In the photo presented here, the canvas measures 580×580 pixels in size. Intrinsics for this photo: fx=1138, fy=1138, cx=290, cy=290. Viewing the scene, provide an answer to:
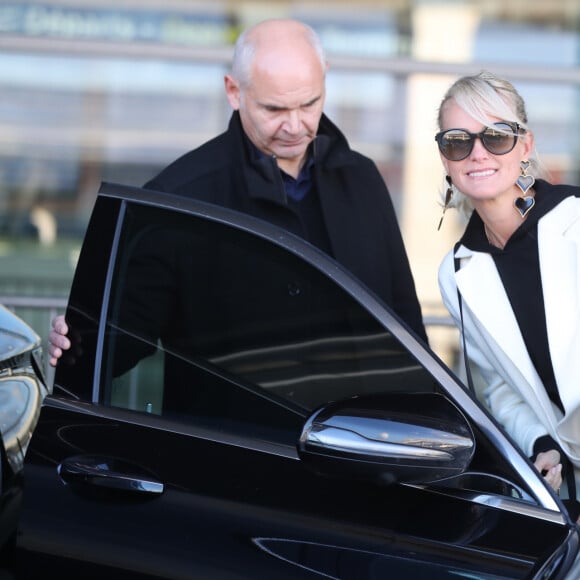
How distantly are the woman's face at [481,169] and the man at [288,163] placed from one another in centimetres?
42

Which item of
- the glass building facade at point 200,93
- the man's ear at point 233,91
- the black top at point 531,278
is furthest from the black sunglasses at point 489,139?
the glass building facade at point 200,93

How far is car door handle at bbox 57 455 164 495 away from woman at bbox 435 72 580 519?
825 millimetres

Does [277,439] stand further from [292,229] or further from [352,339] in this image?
[292,229]

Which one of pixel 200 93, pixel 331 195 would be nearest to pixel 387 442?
pixel 331 195

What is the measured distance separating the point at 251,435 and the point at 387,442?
290mm

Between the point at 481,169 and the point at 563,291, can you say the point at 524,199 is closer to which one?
the point at 481,169

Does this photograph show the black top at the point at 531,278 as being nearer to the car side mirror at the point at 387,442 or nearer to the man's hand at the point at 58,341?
the car side mirror at the point at 387,442

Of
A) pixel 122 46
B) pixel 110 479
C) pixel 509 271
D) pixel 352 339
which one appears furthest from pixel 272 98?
pixel 122 46

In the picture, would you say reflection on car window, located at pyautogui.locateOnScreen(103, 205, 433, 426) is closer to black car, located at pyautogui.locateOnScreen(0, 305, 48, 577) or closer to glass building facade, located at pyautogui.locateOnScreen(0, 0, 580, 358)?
black car, located at pyautogui.locateOnScreen(0, 305, 48, 577)

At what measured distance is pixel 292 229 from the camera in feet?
9.09

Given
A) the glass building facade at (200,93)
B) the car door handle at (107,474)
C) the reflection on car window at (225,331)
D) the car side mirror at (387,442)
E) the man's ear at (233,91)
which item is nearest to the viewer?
the car side mirror at (387,442)

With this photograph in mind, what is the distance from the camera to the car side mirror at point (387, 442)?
1.86 m

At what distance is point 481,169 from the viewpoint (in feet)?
8.14

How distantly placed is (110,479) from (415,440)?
0.54 metres
